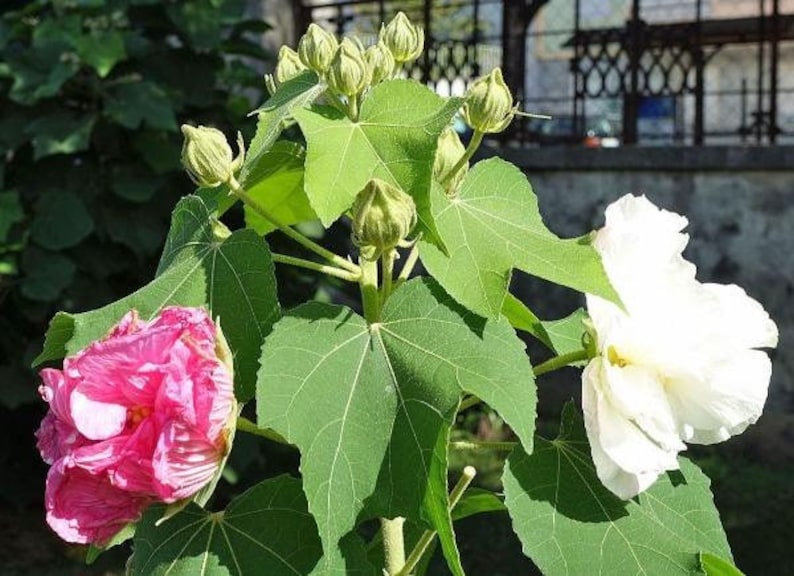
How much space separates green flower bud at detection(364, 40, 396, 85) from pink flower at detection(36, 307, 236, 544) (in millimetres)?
213

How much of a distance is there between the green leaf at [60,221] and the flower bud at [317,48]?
2626mm

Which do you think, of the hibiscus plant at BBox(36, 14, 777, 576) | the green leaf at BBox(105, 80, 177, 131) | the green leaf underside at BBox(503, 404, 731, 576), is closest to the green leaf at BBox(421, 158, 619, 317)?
the hibiscus plant at BBox(36, 14, 777, 576)

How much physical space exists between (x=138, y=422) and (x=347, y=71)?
0.24 metres

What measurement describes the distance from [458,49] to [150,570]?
4.87 metres

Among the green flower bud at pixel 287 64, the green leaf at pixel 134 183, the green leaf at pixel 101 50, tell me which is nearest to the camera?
the green flower bud at pixel 287 64

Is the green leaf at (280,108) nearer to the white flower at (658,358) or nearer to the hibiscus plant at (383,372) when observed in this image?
the hibiscus plant at (383,372)

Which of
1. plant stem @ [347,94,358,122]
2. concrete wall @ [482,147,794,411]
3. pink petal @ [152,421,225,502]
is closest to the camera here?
pink petal @ [152,421,225,502]

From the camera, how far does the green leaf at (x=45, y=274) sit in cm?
330

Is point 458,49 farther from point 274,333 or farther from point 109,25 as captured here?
point 274,333

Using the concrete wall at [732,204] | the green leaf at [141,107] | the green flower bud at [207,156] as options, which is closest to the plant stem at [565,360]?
the green flower bud at [207,156]

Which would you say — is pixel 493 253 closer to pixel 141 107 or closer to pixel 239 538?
pixel 239 538

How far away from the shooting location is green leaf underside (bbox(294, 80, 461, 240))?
2.31 feet

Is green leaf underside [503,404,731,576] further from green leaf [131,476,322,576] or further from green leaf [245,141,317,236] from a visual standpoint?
green leaf [245,141,317,236]

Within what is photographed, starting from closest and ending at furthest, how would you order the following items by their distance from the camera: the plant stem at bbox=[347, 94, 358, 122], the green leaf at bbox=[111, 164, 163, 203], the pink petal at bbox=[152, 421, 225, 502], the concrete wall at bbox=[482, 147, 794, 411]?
the pink petal at bbox=[152, 421, 225, 502] → the plant stem at bbox=[347, 94, 358, 122] → the green leaf at bbox=[111, 164, 163, 203] → the concrete wall at bbox=[482, 147, 794, 411]
